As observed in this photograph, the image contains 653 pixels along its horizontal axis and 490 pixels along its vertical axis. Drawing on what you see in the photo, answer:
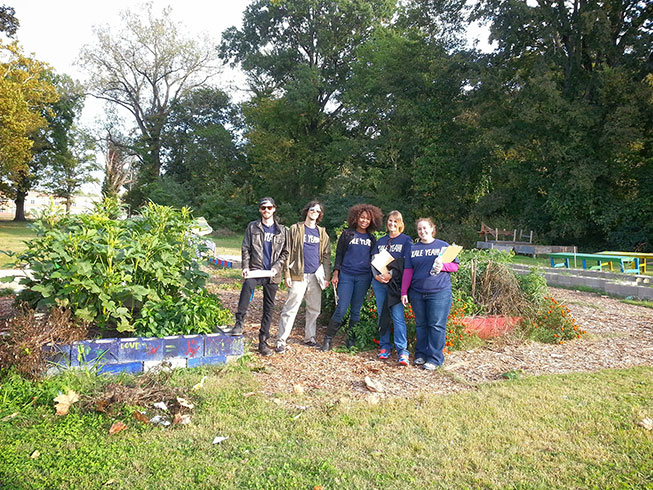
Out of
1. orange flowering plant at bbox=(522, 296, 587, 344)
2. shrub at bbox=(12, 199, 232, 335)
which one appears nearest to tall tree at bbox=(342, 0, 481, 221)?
orange flowering plant at bbox=(522, 296, 587, 344)

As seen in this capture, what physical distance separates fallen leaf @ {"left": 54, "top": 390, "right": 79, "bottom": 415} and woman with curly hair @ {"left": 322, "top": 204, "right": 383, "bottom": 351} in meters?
2.55

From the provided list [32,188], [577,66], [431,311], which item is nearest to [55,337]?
[431,311]

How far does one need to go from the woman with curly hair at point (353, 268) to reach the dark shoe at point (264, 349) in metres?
0.61

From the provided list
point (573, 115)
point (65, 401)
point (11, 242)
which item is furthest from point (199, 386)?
point (573, 115)

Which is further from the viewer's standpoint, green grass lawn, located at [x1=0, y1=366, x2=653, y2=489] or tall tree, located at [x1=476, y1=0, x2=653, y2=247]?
tall tree, located at [x1=476, y1=0, x2=653, y2=247]

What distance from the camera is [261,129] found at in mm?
36594

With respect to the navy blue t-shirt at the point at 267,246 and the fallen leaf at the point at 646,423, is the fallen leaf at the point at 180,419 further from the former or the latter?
the fallen leaf at the point at 646,423

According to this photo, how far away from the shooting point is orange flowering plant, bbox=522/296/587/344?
590 cm

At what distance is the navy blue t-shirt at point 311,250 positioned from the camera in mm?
5328

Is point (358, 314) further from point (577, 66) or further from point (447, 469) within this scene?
point (577, 66)

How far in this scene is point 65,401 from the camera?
3.35 metres

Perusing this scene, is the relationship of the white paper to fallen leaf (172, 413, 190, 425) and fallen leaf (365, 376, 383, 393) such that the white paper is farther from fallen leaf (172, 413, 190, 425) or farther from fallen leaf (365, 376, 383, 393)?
fallen leaf (172, 413, 190, 425)

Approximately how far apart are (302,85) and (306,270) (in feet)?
101

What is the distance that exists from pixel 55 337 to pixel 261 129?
34.2 m
